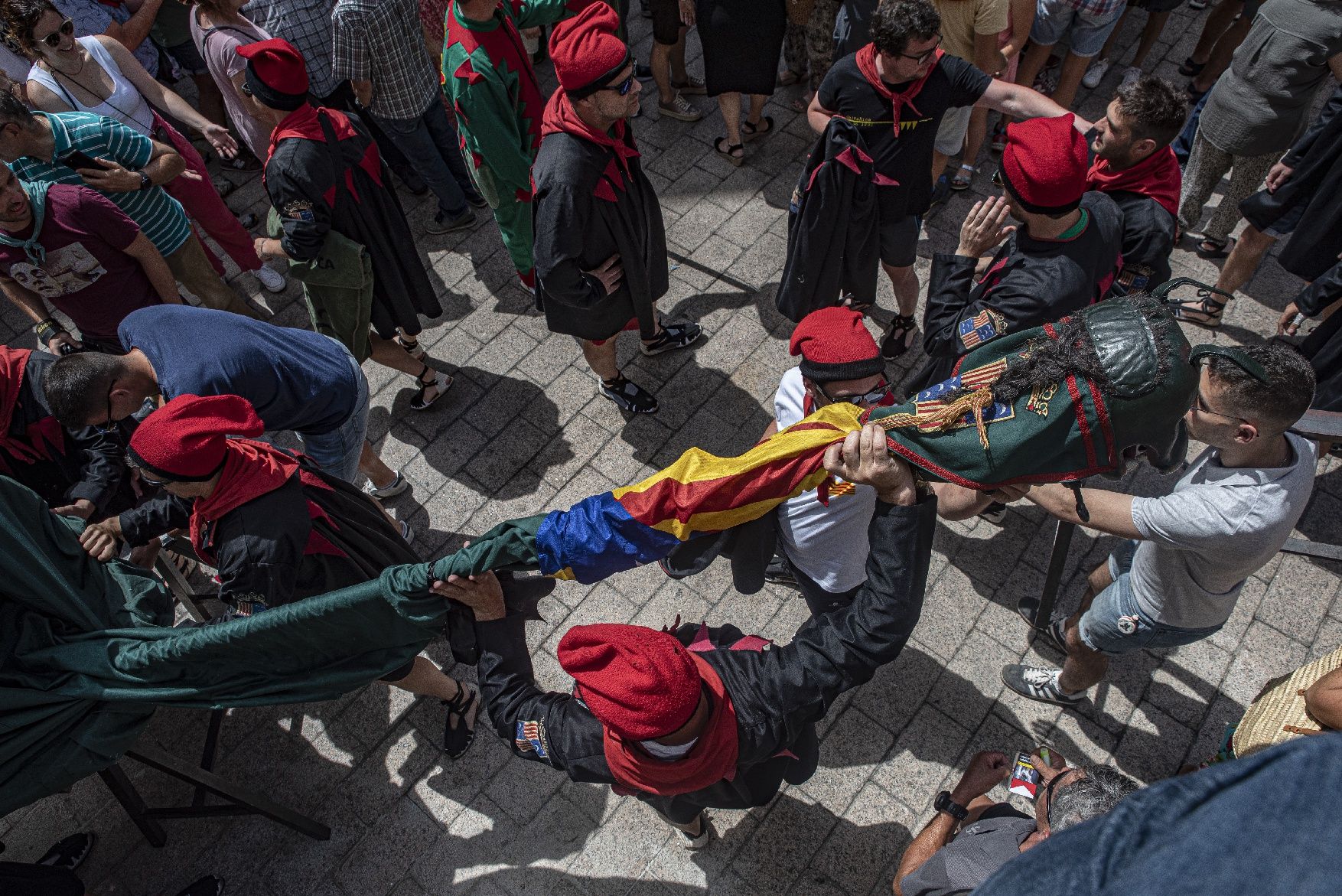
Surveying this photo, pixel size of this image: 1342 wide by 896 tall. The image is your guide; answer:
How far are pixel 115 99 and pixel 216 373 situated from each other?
2615 mm

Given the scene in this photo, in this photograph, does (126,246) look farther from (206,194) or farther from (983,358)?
(983,358)

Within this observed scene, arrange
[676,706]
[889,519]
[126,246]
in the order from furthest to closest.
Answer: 1. [126,246]
2. [889,519]
3. [676,706]

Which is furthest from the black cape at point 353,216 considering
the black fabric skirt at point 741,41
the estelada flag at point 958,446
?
the black fabric skirt at point 741,41

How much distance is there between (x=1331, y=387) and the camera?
4.16m

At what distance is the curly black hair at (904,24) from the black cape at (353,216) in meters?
2.62

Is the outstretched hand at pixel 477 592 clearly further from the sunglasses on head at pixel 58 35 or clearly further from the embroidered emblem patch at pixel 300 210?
the sunglasses on head at pixel 58 35

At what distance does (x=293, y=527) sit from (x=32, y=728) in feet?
3.28

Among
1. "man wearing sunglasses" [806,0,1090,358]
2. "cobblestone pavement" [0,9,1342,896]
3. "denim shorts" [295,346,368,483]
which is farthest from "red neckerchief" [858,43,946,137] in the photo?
"denim shorts" [295,346,368,483]

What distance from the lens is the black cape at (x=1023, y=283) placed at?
3.33 m

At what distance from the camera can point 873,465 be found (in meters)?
2.46

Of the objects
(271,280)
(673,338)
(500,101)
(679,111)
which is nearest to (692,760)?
(673,338)

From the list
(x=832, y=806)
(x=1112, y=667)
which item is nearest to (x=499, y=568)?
(x=832, y=806)

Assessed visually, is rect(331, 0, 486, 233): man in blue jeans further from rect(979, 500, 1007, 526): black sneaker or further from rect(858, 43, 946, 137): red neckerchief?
rect(979, 500, 1007, 526): black sneaker

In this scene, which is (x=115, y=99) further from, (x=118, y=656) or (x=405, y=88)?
(x=118, y=656)
